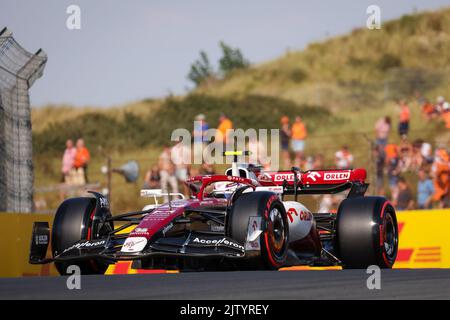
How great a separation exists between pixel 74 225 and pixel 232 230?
1.97 meters

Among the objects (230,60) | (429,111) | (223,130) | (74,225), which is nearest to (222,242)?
(74,225)

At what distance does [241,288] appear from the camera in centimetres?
739

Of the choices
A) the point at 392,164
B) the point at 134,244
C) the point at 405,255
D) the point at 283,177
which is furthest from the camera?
the point at 392,164

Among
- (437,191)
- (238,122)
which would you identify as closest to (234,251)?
(437,191)

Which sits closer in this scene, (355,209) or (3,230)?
(355,209)

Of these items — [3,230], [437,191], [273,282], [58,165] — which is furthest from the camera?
[58,165]

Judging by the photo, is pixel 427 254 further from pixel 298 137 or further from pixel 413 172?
pixel 298 137

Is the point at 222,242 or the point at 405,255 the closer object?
the point at 222,242

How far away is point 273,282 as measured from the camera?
8.08 metres

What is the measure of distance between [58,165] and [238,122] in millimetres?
9968

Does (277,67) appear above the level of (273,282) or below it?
above

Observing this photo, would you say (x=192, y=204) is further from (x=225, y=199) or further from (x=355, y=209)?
(x=355, y=209)

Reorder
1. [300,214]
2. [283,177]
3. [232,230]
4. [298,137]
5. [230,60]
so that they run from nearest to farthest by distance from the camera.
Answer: [232,230], [300,214], [283,177], [298,137], [230,60]

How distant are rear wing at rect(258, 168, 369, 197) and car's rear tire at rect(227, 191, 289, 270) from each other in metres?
2.12
